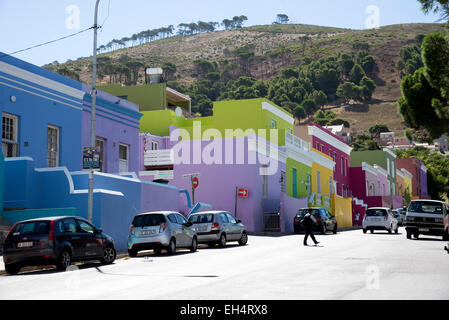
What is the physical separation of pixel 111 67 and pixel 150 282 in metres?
171

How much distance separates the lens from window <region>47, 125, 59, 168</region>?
966 inches

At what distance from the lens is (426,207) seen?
2844cm

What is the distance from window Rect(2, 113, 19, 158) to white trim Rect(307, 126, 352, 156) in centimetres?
3625

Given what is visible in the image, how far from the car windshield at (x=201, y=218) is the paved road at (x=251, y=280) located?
683 cm

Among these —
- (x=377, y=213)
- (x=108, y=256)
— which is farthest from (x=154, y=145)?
(x=108, y=256)

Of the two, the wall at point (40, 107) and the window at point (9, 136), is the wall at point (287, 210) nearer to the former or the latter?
the wall at point (40, 107)

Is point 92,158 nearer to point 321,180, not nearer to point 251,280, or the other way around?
point 251,280

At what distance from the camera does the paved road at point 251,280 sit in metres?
9.46

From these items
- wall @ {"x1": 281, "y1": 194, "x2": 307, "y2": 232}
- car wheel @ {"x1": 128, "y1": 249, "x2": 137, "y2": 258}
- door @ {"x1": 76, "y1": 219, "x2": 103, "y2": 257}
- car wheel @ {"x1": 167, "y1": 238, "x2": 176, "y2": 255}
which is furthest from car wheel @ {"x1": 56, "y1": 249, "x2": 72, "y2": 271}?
wall @ {"x1": 281, "y1": 194, "x2": 307, "y2": 232}

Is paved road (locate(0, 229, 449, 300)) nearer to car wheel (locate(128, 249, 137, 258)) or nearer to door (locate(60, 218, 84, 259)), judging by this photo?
door (locate(60, 218, 84, 259))

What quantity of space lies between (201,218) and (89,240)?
8.67 meters

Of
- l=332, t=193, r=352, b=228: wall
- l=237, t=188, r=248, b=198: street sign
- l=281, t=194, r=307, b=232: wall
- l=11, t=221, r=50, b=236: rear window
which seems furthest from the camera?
l=332, t=193, r=352, b=228: wall

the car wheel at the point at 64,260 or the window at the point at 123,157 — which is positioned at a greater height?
the window at the point at 123,157

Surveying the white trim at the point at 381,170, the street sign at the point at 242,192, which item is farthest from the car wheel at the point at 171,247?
the white trim at the point at 381,170
